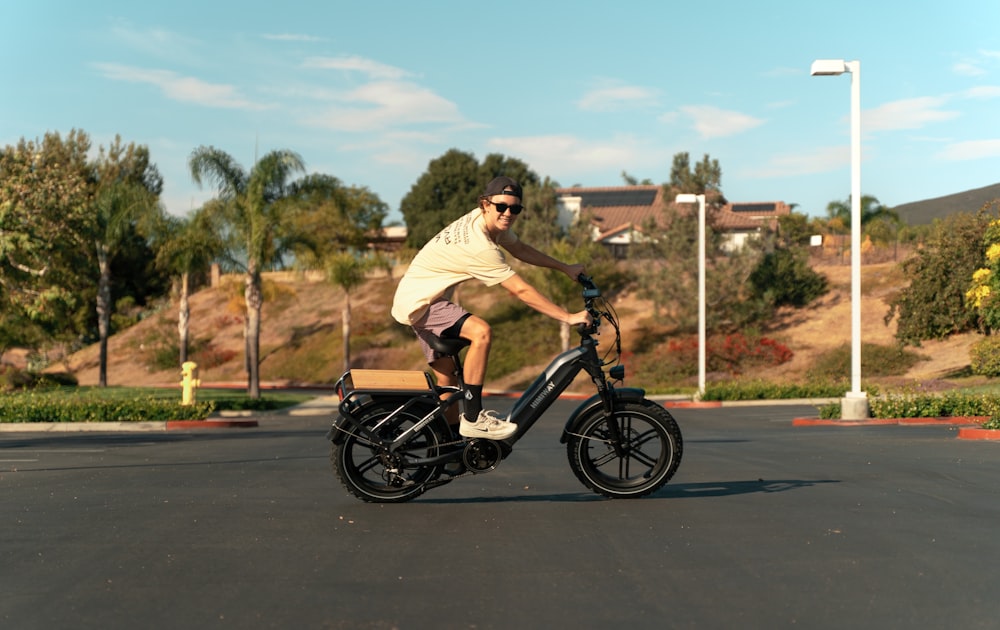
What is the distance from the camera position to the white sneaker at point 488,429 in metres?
7.28

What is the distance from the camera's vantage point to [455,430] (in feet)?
24.6

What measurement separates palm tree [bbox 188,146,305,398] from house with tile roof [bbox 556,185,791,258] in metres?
26.4

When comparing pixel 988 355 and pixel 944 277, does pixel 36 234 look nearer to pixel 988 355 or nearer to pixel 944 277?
pixel 988 355

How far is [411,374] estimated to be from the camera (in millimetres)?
7527

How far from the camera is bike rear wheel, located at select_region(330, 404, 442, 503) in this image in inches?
294

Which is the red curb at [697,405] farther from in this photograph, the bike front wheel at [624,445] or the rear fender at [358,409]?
the rear fender at [358,409]

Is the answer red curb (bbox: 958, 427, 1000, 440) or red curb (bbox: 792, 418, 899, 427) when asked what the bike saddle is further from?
red curb (bbox: 792, 418, 899, 427)

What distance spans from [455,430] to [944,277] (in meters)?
33.7

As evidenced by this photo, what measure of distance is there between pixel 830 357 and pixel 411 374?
40756 mm

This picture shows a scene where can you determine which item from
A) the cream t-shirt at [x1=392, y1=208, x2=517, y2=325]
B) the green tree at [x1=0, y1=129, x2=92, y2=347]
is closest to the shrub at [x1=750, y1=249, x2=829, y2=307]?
the green tree at [x1=0, y1=129, x2=92, y2=347]

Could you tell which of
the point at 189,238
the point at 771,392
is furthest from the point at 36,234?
the point at 771,392

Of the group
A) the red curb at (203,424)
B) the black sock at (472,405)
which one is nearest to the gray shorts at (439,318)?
the black sock at (472,405)

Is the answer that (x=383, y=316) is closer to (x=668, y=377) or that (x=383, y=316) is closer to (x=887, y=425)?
(x=668, y=377)

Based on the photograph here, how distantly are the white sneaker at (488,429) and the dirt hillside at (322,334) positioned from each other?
35131 millimetres
